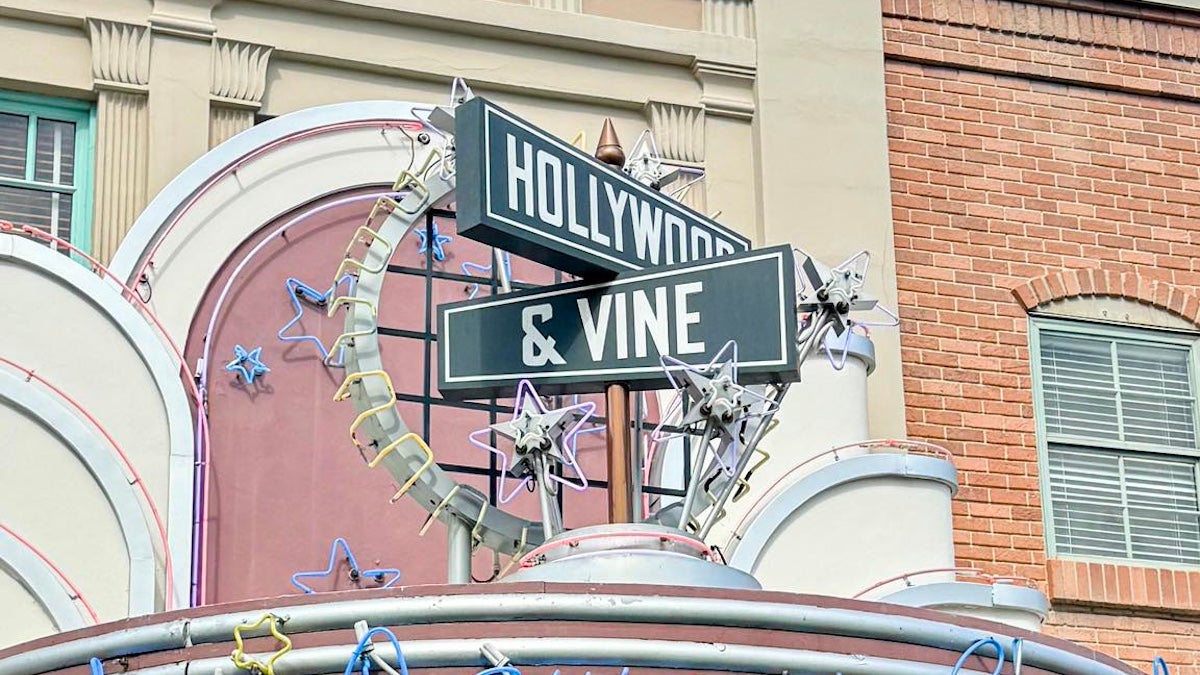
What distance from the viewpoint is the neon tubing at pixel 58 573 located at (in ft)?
38.1

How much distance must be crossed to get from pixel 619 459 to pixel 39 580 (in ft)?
10.8

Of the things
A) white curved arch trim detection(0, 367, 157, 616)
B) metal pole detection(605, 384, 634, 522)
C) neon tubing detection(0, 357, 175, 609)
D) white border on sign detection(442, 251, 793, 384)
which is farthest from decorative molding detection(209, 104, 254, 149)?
metal pole detection(605, 384, 634, 522)

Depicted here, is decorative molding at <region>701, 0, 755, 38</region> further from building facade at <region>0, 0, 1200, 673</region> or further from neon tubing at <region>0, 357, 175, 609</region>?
neon tubing at <region>0, 357, 175, 609</region>

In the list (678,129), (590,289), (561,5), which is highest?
(561,5)

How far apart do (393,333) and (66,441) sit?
1.86 metres

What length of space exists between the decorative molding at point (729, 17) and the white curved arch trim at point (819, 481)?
405 cm

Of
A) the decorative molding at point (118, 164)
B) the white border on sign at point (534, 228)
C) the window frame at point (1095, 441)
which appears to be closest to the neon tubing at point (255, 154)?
the decorative molding at point (118, 164)

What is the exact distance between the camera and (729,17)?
16.2m

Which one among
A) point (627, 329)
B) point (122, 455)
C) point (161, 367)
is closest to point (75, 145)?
point (161, 367)

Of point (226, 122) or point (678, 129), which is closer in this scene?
point (226, 122)

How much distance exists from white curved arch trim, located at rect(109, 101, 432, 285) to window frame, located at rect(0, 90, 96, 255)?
30.0 inches

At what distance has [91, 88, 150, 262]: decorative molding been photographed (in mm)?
13906

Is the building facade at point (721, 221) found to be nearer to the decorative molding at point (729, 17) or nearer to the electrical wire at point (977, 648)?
the decorative molding at point (729, 17)

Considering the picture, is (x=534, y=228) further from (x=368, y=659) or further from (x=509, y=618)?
Result: (x=368, y=659)
